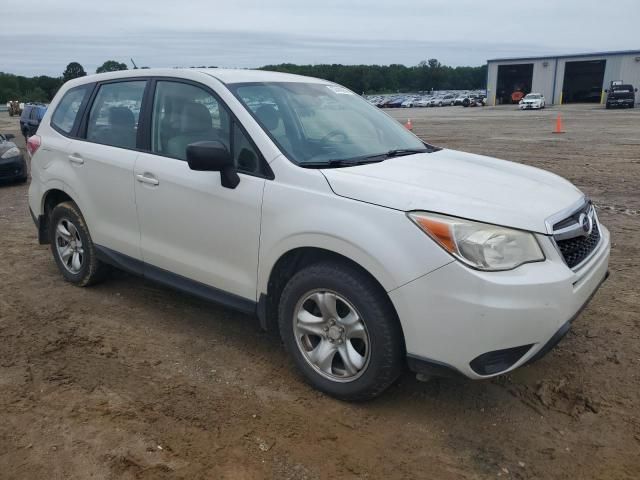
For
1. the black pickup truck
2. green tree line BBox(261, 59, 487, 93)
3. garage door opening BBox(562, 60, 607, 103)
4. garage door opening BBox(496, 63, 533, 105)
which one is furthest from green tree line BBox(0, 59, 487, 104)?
the black pickup truck

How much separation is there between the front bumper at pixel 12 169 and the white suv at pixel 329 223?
7.67 metres

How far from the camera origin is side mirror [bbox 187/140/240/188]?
10.6ft

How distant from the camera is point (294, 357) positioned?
3.38m

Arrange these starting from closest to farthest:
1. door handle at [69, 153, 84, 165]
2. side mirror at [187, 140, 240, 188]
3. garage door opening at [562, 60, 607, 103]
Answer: side mirror at [187, 140, 240, 188] < door handle at [69, 153, 84, 165] < garage door opening at [562, 60, 607, 103]

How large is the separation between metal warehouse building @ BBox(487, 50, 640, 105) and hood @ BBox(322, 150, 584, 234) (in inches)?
2411

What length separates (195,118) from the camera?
3.85m

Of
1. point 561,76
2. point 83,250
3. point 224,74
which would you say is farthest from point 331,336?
point 561,76

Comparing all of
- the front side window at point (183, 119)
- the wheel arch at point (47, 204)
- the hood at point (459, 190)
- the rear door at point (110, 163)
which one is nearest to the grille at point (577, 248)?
the hood at point (459, 190)

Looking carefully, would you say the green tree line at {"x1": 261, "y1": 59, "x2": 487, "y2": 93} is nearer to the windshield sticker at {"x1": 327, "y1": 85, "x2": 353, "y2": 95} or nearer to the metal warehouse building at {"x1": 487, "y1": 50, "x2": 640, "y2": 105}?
the metal warehouse building at {"x1": 487, "y1": 50, "x2": 640, "y2": 105}

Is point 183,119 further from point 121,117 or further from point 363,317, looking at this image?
point 363,317

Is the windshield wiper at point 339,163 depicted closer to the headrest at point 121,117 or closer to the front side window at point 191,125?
the front side window at point 191,125

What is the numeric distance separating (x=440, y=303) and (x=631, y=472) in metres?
1.20

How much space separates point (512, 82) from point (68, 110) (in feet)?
218

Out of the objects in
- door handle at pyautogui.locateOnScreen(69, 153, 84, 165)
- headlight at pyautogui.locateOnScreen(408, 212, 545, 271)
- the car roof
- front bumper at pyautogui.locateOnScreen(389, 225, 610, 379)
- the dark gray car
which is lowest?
the dark gray car
